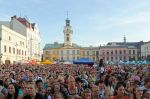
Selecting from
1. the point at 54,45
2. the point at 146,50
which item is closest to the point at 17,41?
the point at 146,50

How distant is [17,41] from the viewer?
8256cm

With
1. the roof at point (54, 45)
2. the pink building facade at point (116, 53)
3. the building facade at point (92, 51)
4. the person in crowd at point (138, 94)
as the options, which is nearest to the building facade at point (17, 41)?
the building facade at point (92, 51)

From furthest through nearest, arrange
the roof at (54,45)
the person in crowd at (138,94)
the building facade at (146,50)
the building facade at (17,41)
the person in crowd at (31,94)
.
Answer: the roof at (54,45)
the building facade at (146,50)
the building facade at (17,41)
the person in crowd at (138,94)
the person in crowd at (31,94)

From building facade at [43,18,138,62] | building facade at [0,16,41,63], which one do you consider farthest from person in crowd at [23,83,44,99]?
building facade at [43,18,138,62]

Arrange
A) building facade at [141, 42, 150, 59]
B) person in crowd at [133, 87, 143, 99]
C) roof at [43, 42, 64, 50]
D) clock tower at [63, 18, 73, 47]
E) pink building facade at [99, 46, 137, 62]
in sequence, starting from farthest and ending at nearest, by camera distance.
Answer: roof at [43, 42, 64, 50] → clock tower at [63, 18, 73, 47] → pink building facade at [99, 46, 137, 62] → building facade at [141, 42, 150, 59] → person in crowd at [133, 87, 143, 99]

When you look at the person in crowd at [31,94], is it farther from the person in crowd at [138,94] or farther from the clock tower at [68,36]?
the clock tower at [68,36]

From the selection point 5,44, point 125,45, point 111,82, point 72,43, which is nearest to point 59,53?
point 72,43

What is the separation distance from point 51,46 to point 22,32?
265 ft

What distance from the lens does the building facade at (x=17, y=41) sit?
237 ft

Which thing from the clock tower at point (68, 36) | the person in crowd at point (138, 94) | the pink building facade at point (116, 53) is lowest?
the person in crowd at point (138, 94)

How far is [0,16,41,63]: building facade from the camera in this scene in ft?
237

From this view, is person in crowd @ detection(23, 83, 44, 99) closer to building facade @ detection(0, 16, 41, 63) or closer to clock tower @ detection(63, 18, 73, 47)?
building facade @ detection(0, 16, 41, 63)

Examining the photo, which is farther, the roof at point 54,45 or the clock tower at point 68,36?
the roof at point 54,45

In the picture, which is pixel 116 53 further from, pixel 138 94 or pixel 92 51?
pixel 138 94
